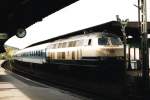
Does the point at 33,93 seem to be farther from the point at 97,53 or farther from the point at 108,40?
the point at 108,40

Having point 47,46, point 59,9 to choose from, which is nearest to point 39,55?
point 47,46

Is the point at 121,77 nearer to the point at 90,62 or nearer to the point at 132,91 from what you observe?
the point at 90,62

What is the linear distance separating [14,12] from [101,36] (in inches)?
256

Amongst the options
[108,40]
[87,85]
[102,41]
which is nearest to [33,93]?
[87,85]

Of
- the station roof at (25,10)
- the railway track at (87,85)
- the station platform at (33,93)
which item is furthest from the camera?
the railway track at (87,85)

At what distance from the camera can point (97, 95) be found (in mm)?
18656

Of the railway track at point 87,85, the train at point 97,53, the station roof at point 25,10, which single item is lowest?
the railway track at point 87,85

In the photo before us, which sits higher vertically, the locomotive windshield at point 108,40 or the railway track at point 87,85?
the locomotive windshield at point 108,40

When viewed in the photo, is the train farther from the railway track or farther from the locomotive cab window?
the railway track

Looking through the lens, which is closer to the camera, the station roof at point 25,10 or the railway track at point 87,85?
the station roof at point 25,10

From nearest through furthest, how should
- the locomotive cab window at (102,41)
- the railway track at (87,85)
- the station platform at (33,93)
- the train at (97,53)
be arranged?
1. the station platform at (33,93)
2. the railway track at (87,85)
3. the train at (97,53)
4. the locomotive cab window at (102,41)


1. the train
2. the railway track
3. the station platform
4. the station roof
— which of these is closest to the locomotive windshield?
the train

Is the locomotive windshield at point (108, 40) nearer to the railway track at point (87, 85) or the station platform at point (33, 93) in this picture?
the railway track at point (87, 85)

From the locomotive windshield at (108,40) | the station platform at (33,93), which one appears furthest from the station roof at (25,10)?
the locomotive windshield at (108,40)
